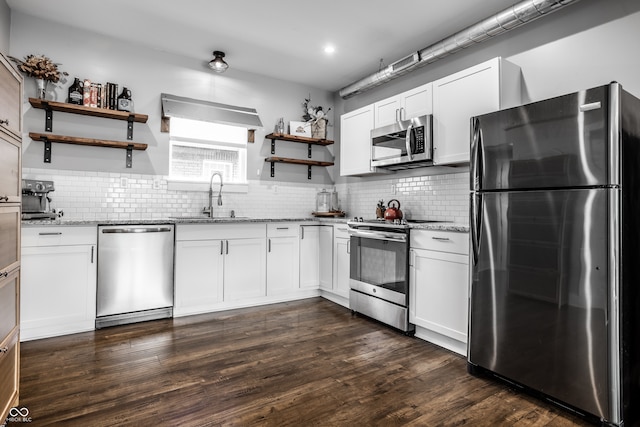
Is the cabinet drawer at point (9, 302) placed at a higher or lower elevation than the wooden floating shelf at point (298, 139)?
lower

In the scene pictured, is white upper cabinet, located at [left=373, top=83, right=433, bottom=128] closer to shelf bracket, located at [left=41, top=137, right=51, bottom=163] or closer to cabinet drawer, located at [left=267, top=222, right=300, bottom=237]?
cabinet drawer, located at [left=267, top=222, right=300, bottom=237]

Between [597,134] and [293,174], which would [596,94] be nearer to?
[597,134]

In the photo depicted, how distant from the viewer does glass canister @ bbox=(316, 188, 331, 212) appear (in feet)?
16.5

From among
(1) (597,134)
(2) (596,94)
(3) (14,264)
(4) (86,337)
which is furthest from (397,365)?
(4) (86,337)

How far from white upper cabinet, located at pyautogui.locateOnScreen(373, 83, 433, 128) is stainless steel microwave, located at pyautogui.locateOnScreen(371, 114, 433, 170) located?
3.7 inches

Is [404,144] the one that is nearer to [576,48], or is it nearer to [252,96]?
[576,48]

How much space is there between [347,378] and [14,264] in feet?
6.31

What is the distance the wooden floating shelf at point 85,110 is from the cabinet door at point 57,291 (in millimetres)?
1394

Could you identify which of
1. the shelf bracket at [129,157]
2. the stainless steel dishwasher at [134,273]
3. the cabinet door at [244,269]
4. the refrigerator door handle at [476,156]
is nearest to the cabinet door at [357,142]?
the cabinet door at [244,269]

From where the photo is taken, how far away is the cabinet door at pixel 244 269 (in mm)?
3791

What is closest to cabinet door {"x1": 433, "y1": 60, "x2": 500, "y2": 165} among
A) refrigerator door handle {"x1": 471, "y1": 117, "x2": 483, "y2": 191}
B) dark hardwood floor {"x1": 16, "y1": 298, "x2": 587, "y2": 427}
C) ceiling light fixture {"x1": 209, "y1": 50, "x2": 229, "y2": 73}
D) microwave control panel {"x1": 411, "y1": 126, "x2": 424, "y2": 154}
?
microwave control panel {"x1": 411, "y1": 126, "x2": 424, "y2": 154}

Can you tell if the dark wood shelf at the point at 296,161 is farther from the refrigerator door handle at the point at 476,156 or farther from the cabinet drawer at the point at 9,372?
the cabinet drawer at the point at 9,372

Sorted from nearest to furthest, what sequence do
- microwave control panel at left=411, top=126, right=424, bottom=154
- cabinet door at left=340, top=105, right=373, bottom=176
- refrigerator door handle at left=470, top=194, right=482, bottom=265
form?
refrigerator door handle at left=470, top=194, right=482, bottom=265, microwave control panel at left=411, top=126, right=424, bottom=154, cabinet door at left=340, top=105, right=373, bottom=176

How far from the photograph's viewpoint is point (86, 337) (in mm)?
2982
